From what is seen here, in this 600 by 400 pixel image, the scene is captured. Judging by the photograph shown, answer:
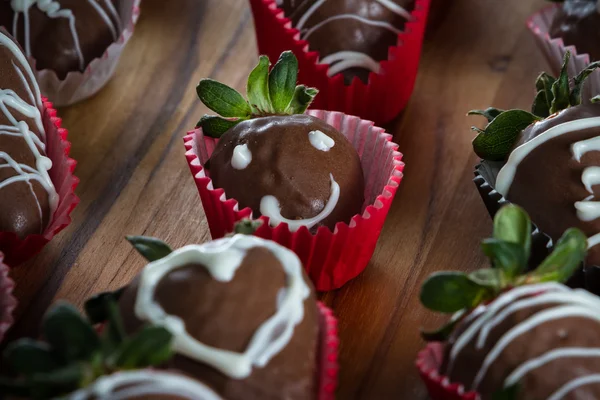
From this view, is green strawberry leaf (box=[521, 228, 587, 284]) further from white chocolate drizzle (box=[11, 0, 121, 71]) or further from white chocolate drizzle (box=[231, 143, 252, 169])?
white chocolate drizzle (box=[11, 0, 121, 71])

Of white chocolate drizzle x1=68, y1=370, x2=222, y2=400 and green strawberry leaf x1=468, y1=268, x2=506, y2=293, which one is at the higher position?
green strawberry leaf x1=468, y1=268, x2=506, y2=293

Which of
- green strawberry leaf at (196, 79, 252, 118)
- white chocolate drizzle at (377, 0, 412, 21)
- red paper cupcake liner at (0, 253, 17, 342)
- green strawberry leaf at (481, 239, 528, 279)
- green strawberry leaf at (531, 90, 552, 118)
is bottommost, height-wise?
red paper cupcake liner at (0, 253, 17, 342)

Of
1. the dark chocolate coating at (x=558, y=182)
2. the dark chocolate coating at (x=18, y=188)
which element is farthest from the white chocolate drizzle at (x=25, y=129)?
the dark chocolate coating at (x=558, y=182)

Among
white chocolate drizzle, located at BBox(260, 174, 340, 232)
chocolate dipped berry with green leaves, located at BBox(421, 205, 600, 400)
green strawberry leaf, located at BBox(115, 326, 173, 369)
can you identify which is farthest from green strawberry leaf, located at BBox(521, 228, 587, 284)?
green strawberry leaf, located at BBox(115, 326, 173, 369)

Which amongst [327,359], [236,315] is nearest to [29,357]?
[236,315]

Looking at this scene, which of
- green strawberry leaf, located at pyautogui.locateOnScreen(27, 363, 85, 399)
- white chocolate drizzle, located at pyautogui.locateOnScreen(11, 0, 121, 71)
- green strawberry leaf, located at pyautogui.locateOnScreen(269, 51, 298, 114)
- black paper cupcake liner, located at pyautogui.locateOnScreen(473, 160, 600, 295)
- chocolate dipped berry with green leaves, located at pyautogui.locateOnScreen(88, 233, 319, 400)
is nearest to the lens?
green strawberry leaf, located at pyautogui.locateOnScreen(27, 363, 85, 399)

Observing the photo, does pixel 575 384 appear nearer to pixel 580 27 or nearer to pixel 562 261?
pixel 562 261

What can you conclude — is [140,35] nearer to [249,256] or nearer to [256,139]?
[256,139]
